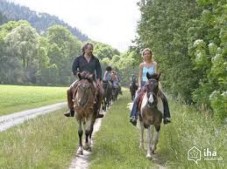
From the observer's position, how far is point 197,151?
8.77 meters

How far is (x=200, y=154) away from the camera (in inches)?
336

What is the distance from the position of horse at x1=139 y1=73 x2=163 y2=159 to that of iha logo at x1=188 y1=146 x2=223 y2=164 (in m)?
1.75

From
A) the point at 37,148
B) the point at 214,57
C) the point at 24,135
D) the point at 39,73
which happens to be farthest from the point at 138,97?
the point at 39,73

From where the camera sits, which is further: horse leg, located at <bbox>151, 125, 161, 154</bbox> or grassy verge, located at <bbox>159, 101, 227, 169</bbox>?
horse leg, located at <bbox>151, 125, 161, 154</bbox>

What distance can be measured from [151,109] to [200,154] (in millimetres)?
2512

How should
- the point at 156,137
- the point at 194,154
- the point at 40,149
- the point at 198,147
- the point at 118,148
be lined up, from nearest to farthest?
the point at 194,154 → the point at 198,147 → the point at 40,149 → the point at 156,137 → the point at 118,148

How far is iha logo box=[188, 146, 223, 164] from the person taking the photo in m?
8.08

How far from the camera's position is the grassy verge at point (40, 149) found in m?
9.21

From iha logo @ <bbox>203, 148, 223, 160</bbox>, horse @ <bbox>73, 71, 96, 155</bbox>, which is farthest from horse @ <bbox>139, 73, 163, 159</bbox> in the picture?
iha logo @ <bbox>203, 148, 223, 160</bbox>

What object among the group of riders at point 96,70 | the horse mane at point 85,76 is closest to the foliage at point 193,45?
the group of riders at point 96,70

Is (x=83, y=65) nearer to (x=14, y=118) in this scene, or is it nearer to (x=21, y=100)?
(x=14, y=118)

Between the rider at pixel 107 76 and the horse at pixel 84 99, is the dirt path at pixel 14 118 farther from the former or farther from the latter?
the horse at pixel 84 99

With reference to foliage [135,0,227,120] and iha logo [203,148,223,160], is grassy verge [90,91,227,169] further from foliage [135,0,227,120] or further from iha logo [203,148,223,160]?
foliage [135,0,227,120]

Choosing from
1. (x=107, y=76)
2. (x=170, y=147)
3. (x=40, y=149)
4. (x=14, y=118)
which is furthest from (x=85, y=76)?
(x=107, y=76)
